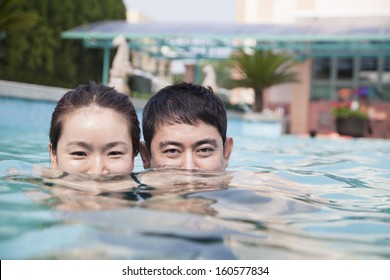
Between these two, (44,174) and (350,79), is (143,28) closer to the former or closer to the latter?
(350,79)

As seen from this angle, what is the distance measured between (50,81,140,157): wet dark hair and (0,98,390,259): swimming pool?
28cm

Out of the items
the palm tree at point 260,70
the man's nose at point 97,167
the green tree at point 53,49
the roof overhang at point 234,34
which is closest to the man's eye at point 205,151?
the man's nose at point 97,167

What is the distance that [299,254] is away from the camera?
168cm

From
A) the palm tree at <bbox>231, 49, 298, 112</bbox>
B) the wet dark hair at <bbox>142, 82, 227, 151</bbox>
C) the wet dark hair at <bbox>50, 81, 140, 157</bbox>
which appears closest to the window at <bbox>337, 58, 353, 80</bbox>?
the palm tree at <bbox>231, 49, 298, 112</bbox>

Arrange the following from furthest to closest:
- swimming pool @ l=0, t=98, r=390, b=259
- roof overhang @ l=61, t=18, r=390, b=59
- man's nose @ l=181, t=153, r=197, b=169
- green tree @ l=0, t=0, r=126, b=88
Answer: roof overhang @ l=61, t=18, r=390, b=59 < green tree @ l=0, t=0, r=126, b=88 < man's nose @ l=181, t=153, r=197, b=169 < swimming pool @ l=0, t=98, r=390, b=259

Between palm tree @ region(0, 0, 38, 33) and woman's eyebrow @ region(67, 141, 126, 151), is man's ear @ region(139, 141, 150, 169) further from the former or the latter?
palm tree @ region(0, 0, 38, 33)

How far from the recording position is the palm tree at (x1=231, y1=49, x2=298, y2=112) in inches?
727

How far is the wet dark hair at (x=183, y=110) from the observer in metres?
3.15

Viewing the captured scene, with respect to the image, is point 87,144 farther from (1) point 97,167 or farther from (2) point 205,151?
(2) point 205,151

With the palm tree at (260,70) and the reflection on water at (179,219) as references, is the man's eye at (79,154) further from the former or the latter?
the palm tree at (260,70)

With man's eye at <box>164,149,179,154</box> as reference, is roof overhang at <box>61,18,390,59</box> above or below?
above

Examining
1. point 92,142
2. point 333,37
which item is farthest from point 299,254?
point 333,37
